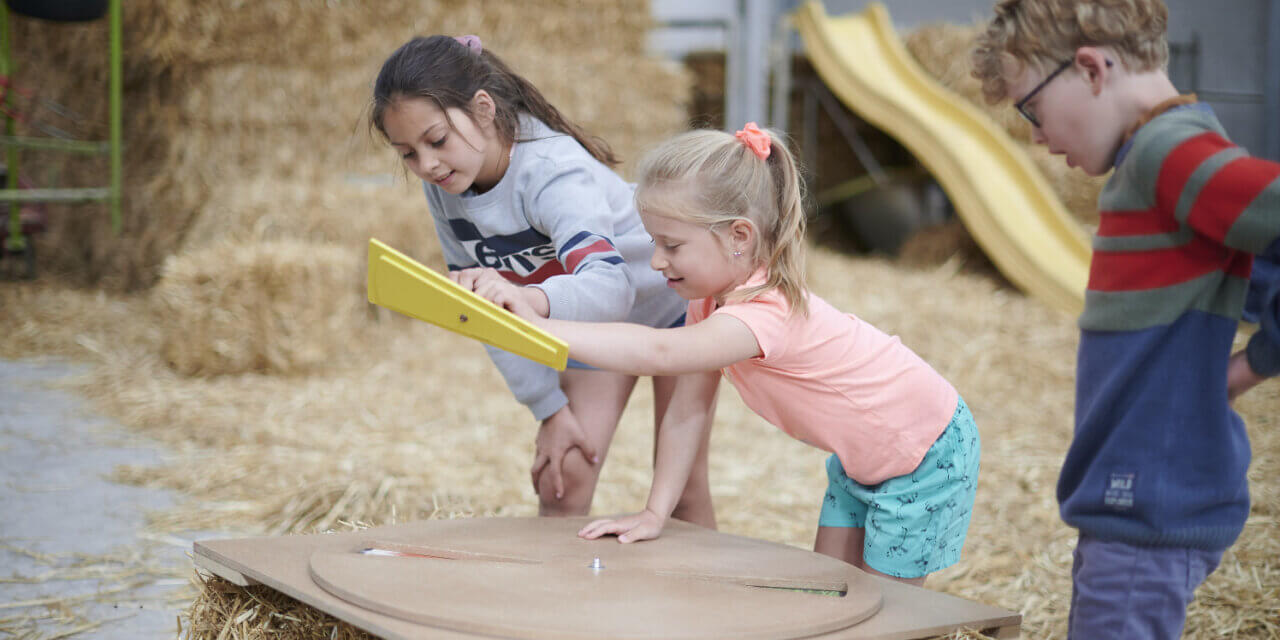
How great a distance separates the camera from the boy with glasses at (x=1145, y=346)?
116 cm

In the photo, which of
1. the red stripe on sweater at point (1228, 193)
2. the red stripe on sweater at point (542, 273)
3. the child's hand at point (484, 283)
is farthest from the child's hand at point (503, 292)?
the red stripe on sweater at point (1228, 193)

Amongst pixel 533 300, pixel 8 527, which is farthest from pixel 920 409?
pixel 8 527

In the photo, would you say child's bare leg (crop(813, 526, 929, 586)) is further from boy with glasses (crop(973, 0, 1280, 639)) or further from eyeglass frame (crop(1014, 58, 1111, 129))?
eyeglass frame (crop(1014, 58, 1111, 129))

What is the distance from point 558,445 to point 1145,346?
0.95m

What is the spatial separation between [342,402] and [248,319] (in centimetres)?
49

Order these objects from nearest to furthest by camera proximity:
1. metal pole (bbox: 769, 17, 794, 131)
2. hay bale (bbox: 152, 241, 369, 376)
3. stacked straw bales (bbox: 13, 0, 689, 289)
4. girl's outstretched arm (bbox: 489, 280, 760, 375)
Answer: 1. girl's outstretched arm (bbox: 489, 280, 760, 375)
2. hay bale (bbox: 152, 241, 369, 376)
3. stacked straw bales (bbox: 13, 0, 689, 289)
4. metal pole (bbox: 769, 17, 794, 131)

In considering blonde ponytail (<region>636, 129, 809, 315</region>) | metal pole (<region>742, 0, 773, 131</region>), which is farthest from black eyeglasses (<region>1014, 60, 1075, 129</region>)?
metal pole (<region>742, 0, 773, 131</region>)

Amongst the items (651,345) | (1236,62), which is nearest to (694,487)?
(651,345)

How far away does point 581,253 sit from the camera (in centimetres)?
153

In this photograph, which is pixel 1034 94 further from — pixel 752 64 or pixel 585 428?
pixel 752 64

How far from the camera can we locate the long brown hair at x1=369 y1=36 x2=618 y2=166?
1580 mm

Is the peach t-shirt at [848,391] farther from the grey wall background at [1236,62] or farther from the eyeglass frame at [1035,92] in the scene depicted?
the grey wall background at [1236,62]

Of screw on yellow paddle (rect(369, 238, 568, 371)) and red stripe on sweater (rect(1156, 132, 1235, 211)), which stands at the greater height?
red stripe on sweater (rect(1156, 132, 1235, 211))

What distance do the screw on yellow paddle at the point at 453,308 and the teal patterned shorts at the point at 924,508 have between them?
55cm
